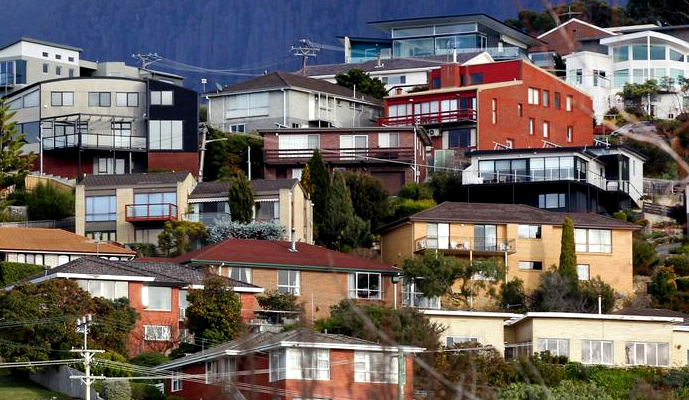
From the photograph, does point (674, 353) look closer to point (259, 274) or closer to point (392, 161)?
point (259, 274)

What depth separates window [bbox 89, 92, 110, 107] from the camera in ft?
270

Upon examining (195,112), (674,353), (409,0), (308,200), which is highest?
(409,0)

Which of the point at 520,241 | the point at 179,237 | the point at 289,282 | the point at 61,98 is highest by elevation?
the point at 61,98

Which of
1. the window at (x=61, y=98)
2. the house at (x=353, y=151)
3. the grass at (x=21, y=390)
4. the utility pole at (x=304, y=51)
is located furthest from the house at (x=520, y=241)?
the utility pole at (x=304, y=51)

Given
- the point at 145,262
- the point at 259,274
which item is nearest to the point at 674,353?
the point at 259,274

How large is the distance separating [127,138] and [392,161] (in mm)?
13490

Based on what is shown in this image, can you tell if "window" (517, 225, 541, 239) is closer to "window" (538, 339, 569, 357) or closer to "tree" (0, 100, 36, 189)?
"window" (538, 339, 569, 357)

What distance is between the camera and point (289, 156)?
78812 millimetres

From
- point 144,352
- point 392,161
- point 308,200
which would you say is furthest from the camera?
point 392,161

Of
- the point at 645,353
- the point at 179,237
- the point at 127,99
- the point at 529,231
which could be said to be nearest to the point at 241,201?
the point at 179,237

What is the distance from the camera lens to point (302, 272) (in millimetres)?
57688

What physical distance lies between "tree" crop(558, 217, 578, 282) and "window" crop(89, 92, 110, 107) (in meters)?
28.8

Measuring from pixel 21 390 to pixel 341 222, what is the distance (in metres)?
23.0

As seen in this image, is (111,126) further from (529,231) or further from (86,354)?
(86,354)
